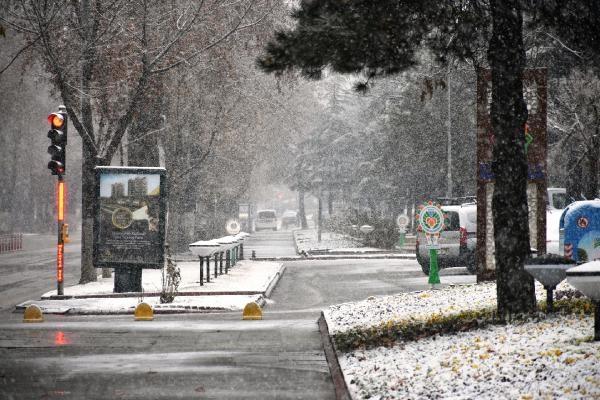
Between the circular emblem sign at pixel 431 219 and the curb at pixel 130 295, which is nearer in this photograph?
the circular emblem sign at pixel 431 219

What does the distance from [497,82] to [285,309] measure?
26.3 ft

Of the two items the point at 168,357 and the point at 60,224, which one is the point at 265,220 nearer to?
the point at 60,224

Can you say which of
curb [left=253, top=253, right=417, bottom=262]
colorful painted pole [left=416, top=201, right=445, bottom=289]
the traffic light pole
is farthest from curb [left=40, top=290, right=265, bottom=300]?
curb [left=253, top=253, right=417, bottom=262]

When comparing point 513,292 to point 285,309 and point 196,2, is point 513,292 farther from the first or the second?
point 196,2

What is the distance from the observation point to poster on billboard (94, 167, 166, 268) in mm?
21391

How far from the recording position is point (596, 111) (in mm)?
32000

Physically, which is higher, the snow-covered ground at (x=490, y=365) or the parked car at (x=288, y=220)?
the parked car at (x=288, y=220)

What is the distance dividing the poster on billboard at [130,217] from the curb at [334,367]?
7509 mm

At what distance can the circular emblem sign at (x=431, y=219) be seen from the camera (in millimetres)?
19781

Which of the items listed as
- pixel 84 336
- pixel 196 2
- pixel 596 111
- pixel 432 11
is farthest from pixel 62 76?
pixel 596 111

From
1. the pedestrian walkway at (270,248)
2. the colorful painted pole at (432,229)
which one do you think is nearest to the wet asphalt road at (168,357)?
the colorful painted pole at (432,229)

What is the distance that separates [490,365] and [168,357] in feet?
14.9

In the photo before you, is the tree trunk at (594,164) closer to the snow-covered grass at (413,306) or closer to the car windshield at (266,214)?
the snow-covered grass at (413,306)

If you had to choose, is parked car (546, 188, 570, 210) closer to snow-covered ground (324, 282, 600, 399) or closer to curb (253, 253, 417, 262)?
curb (253, 253, 417, 262)
